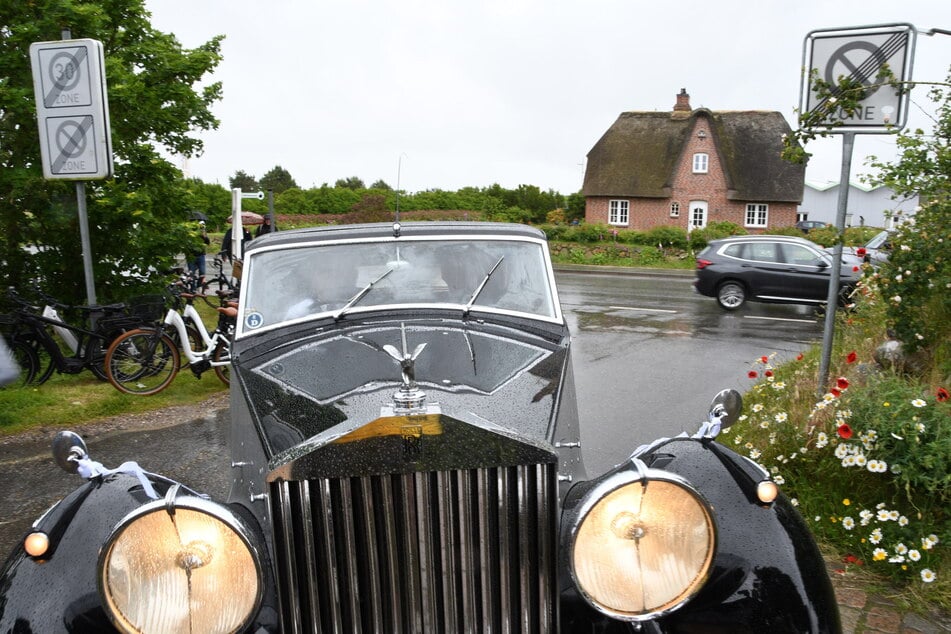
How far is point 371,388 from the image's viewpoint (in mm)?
2660

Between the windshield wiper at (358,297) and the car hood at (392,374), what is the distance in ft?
0.34

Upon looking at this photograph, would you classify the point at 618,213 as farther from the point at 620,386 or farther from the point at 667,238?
the point at 620,386

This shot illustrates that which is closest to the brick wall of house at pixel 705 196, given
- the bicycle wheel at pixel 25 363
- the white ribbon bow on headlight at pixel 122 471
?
the bicycle wheel at pixel 25 363

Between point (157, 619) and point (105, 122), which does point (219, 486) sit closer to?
point (157, 619)

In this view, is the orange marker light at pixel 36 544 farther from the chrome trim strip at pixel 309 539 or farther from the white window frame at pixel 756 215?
the white window frame at pixel 756 215

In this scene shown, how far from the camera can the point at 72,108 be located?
6.51m

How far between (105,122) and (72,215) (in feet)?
5.61

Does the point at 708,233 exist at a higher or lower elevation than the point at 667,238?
higher

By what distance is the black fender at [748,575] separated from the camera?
199 cm

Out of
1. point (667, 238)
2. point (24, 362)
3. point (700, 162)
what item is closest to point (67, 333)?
point (24, 362)

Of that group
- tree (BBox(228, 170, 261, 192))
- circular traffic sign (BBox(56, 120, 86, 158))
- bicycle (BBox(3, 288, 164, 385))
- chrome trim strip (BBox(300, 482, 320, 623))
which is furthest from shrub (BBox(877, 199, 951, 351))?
tree (BBox(228, 170, 261, 192))

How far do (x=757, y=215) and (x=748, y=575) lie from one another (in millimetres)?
37950

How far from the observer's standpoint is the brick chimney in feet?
124

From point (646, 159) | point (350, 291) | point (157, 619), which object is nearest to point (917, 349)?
point (350, 291)
